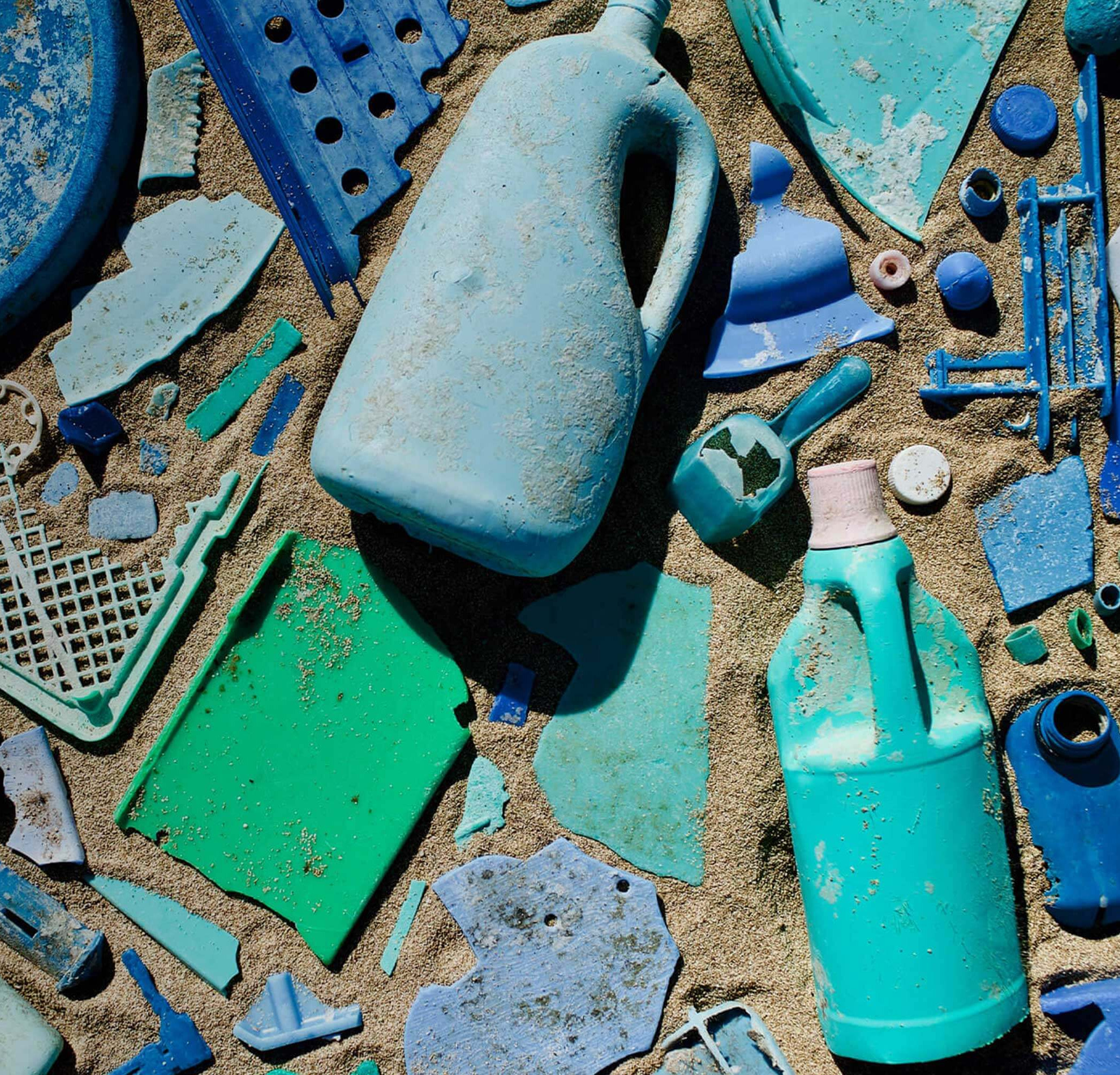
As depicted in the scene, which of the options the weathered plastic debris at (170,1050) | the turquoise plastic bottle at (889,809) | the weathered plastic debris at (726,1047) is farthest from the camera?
the weathered plastic debris at (170,1050)

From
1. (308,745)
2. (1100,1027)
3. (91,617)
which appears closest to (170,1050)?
(308,745)

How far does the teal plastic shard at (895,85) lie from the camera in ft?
4.96

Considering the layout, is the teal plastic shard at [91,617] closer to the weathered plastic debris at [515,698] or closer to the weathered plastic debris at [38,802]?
the weathered plastic debris at [38,802]

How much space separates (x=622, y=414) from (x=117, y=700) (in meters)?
0.91

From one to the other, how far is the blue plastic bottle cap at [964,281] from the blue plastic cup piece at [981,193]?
0.23 ft

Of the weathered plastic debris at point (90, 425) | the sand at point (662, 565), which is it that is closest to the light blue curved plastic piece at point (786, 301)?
the sand at point (662, 565)

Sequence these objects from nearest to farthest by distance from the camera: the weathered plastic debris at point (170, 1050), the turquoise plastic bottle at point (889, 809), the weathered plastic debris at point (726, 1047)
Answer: the turquoise plastic bottle at point (889, 809) → the weathered plastic debris at point (726, 1047) → the weathered plastic debris at point (170, 1050)

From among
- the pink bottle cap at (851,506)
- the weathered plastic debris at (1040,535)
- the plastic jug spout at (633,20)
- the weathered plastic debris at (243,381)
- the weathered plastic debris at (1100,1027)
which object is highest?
the plastic jug spout at (633,20)

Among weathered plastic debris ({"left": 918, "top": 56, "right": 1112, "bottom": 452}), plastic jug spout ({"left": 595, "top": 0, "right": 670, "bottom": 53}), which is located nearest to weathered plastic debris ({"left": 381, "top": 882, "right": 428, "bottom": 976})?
weathered plastic debris ({"left": 918, "top": 56, "right": 1112, "bottom": 452})

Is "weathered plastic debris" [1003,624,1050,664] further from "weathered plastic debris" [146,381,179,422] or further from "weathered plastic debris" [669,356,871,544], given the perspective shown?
"weathered plastic debris" [146,381,179,422]

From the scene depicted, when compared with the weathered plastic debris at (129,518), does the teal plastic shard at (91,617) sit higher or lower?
lower

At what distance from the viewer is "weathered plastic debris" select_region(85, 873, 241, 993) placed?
151 cm

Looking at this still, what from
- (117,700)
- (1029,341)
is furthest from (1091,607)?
(117,700)

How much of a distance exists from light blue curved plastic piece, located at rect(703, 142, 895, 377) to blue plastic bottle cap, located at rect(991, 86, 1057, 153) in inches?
11.7
